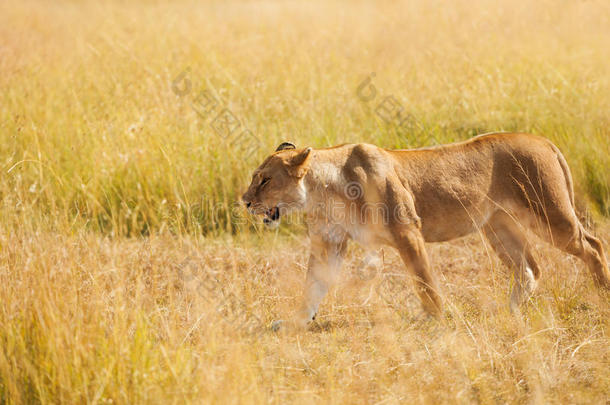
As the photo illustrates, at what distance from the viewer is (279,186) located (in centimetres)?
456

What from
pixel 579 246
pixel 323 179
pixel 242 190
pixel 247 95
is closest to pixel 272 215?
pixel 323 179

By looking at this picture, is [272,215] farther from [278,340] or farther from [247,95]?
[247,95]

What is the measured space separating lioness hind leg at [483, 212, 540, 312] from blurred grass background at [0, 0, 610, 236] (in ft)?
5.41

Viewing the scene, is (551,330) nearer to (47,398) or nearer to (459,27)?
(47,398)

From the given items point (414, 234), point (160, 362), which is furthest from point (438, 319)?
point (160, 362)

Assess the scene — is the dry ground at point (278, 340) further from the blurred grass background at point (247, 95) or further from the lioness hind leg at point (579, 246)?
the blurred grass background at point (247, 95)

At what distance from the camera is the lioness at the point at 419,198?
457 centimetres

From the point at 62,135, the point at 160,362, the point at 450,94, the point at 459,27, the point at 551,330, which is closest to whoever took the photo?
the point at 160,362

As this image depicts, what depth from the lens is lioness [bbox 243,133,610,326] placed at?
4566mm

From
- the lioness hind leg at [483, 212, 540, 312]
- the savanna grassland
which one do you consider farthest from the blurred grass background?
the lioness hind leg at [483, 212, 540, 312]

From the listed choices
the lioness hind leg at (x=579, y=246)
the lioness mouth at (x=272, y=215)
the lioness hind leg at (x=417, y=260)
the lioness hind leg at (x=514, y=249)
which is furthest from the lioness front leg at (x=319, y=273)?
the lioness hind leg at (x=579, y=246)

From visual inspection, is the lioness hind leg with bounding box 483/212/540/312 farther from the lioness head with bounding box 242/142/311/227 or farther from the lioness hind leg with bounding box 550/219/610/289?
→ the lioness head with bounding box 242/142/311/227

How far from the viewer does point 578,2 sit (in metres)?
11.1

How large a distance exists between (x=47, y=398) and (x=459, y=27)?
8974 mm
